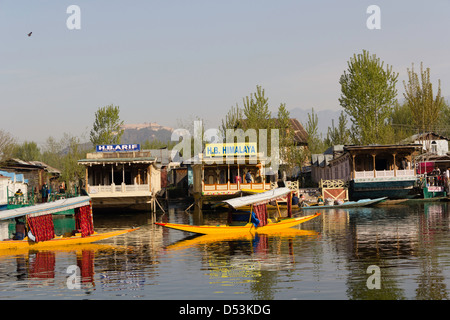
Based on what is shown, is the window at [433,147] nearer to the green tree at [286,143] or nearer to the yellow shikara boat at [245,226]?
the green tree at [286,143]

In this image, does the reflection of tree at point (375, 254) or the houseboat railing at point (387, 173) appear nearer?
the reflection of tree at point (375, 254)

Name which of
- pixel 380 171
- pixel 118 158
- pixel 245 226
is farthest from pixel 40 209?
pixel 380 171

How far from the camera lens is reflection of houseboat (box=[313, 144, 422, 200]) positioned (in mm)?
56500

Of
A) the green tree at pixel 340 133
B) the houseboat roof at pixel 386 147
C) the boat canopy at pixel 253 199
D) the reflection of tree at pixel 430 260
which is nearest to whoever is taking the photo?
the reflection of tree at pixel 430 260

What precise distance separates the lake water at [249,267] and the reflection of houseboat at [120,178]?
17.2 metres

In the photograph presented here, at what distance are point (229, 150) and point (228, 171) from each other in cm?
277

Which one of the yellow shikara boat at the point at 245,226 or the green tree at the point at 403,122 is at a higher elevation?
the green tree at the point at 403,122

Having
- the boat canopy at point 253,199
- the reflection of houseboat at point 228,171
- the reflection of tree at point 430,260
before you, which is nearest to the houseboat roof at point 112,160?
the reflection of houseboat at point 228,171

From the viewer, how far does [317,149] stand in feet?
322

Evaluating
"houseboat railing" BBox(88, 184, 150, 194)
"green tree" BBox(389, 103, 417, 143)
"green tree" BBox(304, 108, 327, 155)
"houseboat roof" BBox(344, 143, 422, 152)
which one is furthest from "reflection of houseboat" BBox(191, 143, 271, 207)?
"green tree" BBox(389, 103, 417, 143)

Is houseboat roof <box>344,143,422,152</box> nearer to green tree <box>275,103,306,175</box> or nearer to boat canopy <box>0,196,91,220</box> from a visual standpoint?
green tree <box>275,103,306,175</box>

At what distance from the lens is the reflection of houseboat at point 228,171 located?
5212cm

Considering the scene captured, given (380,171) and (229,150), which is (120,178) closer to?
(229,150)

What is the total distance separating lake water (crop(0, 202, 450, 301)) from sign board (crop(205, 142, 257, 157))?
836 inches
